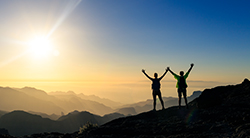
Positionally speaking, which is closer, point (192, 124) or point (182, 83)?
point (192, 124)

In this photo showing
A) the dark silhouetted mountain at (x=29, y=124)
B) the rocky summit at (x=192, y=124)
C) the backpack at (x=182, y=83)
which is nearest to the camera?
the rocky summit at (x=192, y=124)

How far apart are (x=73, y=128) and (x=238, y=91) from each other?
449 ft

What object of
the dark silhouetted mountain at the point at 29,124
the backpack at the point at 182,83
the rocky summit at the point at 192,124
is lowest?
the dark silhouetted mountain at the point at 29,124

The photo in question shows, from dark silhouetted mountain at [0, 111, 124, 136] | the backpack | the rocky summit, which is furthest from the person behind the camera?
dark silhouetted mountain at [0, 111, 124, 136]

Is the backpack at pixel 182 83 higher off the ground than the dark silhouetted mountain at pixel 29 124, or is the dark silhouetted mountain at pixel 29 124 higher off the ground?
the backpack at pixel 182 83

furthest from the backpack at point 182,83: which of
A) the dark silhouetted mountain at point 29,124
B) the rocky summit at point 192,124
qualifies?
the dark silhouetted mountain at point 29,124

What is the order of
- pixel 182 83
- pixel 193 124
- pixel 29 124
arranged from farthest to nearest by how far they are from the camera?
pixel 29 124, pixel 182 83, pixel 193 124

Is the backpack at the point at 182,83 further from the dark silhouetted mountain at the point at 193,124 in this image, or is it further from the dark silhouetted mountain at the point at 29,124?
the dark silhouetted mountain at the point at 29,124

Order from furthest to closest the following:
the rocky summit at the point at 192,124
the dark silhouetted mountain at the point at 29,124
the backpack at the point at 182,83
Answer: the dark silhouetted mountain at the point at 29,124 < the backpack at the point at 182,83 < the rocky summit at the point at 192,124

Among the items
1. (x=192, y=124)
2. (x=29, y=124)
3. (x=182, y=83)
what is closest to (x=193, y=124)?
(x=192, y=124)

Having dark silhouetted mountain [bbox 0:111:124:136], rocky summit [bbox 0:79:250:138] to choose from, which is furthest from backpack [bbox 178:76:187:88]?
dark silhouetted mountain [bbox 0:111:124:136]

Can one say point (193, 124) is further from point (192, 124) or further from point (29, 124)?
point (29, 124)

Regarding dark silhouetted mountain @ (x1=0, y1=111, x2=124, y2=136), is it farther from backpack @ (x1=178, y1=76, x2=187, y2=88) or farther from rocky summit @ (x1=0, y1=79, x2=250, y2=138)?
backpack @ (x1=178, y1=76, x2=187, y2=88)

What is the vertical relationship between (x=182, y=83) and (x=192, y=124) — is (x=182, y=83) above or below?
above
